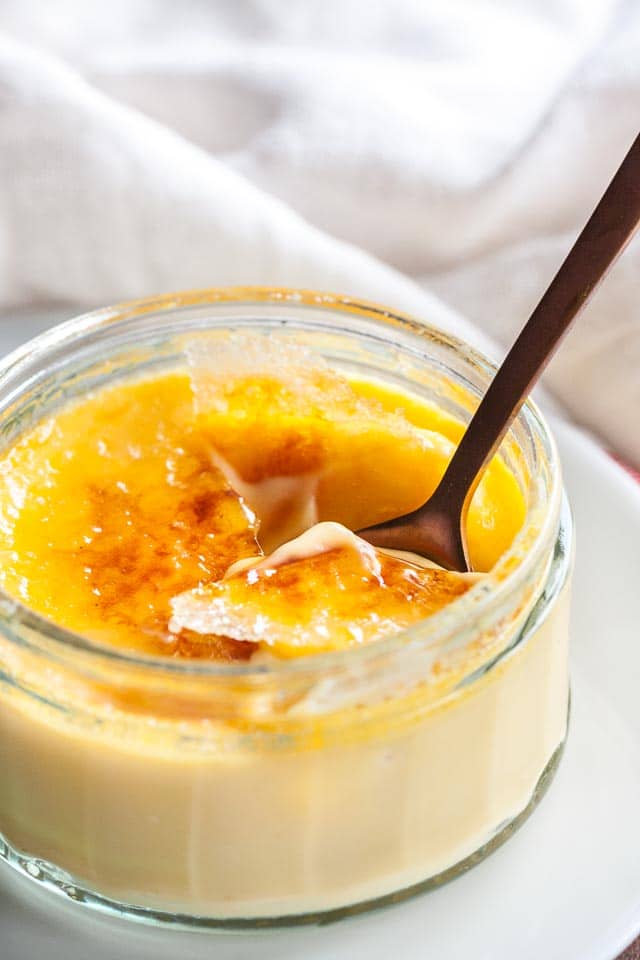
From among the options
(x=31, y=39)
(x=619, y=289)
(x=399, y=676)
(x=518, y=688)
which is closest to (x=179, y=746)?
(x=399, y=676)

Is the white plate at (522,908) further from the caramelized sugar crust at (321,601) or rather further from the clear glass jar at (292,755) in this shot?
the caramelized sugar crust at (321,601)

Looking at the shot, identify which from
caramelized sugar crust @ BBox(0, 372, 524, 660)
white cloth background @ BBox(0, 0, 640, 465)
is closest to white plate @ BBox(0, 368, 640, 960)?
caramelized sugar crust @ BBox(0, 372, 524, 660)

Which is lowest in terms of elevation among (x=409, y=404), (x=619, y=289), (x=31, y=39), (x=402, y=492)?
(x=402, y=492)

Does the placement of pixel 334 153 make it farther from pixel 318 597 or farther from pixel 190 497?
pixel 318 597

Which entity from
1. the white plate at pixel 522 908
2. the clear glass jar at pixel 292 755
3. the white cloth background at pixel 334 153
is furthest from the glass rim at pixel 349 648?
the white cloth background at pixel 334 153

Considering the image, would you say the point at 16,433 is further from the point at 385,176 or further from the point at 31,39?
the point at 31,39
